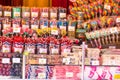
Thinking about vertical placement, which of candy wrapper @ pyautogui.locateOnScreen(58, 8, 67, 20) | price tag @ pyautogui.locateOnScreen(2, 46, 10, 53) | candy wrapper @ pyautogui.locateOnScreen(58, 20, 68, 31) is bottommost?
price tag @ pyautogui.locateOnScreen(2, 46, 10, 53)

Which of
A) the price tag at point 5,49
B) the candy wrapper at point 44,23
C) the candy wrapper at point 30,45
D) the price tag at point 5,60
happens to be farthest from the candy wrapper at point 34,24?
the price tag at point 5,60

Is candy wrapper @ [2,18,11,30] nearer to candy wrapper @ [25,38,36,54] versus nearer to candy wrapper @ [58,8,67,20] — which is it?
candy wrapper @ [25,38,36,54]

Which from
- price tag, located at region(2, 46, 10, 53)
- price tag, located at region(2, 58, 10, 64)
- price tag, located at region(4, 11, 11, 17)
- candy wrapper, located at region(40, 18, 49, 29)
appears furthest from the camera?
price tag, located at region(4, 11, 11, 17)

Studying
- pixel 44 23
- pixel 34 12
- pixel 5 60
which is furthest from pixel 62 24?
pixel 5 60

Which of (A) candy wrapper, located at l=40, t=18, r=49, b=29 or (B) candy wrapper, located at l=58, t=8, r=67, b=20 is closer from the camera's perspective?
(A) candy wrapper, located at l=40, t=18, r=49, b=29

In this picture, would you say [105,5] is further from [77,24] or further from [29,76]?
[29,76]

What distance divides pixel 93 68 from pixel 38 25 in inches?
42.8

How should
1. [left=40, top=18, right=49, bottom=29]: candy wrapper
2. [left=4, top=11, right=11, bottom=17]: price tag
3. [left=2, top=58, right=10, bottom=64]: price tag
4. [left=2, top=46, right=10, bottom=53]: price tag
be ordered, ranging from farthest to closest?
1. [left=4, top=11, right=11, bottom=17]: price tag
2. [left=40, top=18, right=49, bottom=29]: candy wrapper
3. [left=2, top=46, right=10, bottom=53]: price tag
4. [left=2, top=58, right=10, bottom=64]: price tag

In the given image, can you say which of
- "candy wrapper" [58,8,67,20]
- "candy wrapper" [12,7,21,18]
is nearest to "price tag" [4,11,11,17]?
"candy wrapper" [12,7,21,18]

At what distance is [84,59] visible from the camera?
425 cm

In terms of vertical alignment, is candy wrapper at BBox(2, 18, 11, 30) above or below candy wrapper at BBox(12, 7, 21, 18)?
below

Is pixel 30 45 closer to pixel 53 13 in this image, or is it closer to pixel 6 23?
pixel 6 23

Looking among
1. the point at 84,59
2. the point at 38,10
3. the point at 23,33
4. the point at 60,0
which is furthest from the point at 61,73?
the point at 60,0

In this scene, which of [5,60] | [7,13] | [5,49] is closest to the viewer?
[5,60]
